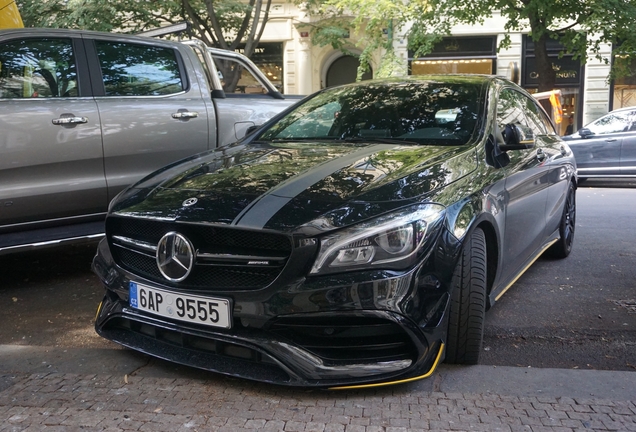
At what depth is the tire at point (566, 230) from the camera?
19.4 ft

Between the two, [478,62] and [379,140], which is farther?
[478,62]

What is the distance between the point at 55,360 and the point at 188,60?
330cm

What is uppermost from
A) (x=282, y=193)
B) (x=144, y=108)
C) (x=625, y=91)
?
(x=144, y=108)

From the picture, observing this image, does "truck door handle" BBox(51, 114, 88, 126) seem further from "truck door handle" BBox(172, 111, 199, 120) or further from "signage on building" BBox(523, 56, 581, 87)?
"signage on building" BBox(523, 56, 581, 87)

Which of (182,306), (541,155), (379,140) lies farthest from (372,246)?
(541,155)

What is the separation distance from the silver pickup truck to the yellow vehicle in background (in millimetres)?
2034

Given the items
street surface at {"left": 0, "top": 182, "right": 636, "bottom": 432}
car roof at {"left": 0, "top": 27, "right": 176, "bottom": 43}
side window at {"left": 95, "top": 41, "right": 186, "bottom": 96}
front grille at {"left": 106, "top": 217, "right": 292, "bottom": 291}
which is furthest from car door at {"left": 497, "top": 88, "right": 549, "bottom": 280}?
car roof at {"left": 0, "top": 27, "right": 176, "bottom": 43}

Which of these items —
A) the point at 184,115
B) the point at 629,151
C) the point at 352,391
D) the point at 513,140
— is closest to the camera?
the point at 352,391

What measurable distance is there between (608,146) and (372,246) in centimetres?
1069

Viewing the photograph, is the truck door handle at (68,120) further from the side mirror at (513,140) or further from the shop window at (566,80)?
the shop window at (566,80)

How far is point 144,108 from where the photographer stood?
5598 mm

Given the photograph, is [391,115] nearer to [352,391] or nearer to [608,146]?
[352,391]

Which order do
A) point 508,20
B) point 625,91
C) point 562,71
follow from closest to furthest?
point 508,20, point 625,91, point 562,71

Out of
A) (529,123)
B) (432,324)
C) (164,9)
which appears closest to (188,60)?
(529,123)
